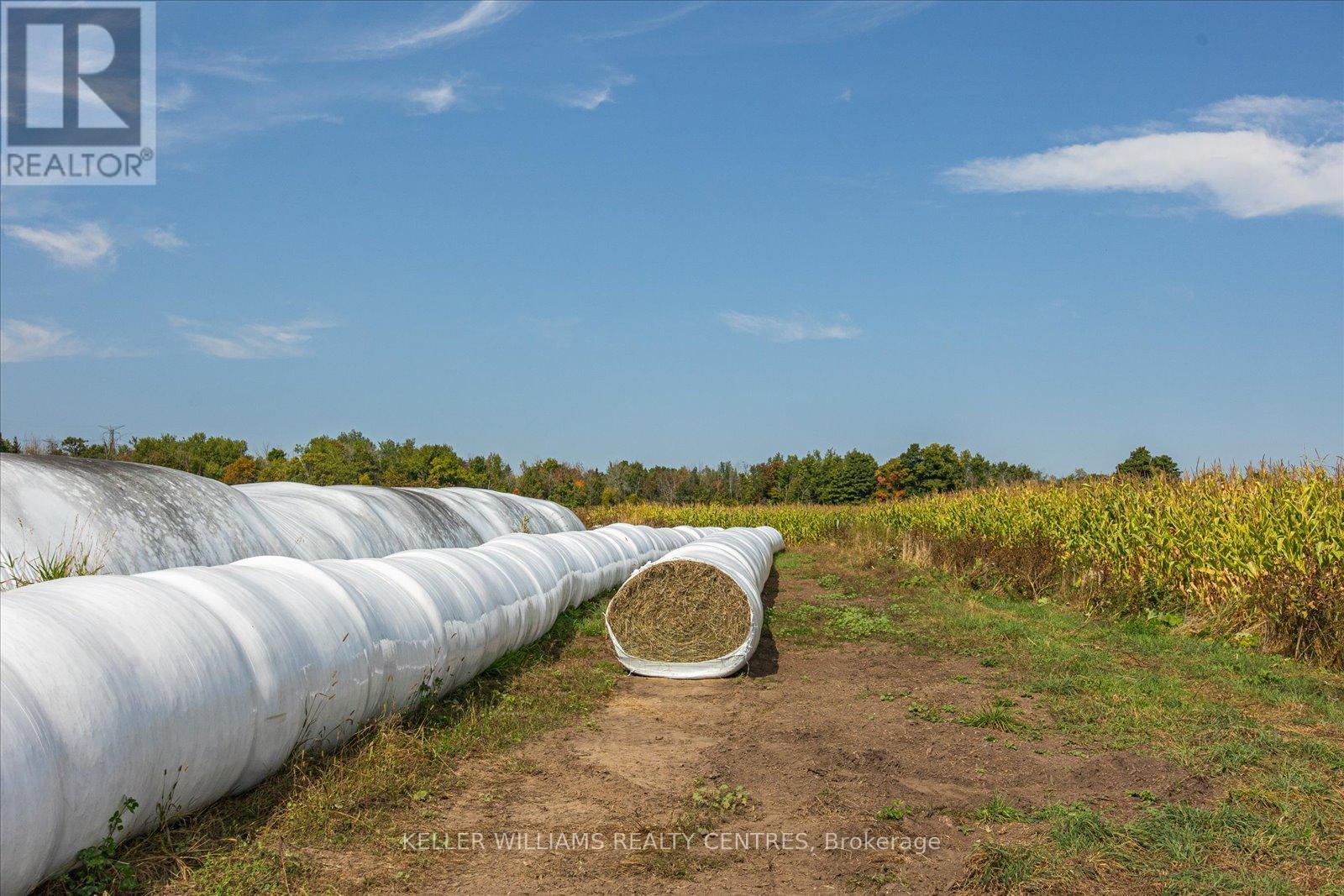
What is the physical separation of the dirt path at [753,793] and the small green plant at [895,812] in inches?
1.8

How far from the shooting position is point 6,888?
3.80 metres

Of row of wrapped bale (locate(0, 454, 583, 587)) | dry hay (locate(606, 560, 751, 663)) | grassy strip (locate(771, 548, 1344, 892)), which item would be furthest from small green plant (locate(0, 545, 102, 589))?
grassy strip (locate(771, 548, 1344, 892))

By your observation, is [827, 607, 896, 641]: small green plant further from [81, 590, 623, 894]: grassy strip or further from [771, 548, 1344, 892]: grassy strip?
[81, 590, 623, 894]: grassy strip

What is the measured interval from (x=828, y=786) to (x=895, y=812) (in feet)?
2.11

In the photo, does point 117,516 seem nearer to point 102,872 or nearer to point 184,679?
point 184,679

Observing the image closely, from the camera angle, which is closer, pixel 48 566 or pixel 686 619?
pixel 48 566

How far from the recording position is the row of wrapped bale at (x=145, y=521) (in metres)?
8.59

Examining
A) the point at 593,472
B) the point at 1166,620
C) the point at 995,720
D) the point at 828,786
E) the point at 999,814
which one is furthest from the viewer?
the point at 593,472

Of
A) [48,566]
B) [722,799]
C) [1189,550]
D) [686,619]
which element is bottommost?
[722,799]

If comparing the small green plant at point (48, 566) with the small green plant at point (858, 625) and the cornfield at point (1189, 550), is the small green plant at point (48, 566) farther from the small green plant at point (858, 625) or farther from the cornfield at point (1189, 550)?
the cornfield at point (1189, 550)

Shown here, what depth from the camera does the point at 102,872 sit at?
4230mm

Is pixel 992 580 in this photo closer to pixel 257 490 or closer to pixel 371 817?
pixel 257 490

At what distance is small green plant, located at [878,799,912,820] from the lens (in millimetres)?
5605

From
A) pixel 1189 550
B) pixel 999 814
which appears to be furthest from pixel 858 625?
pixel 999 814
